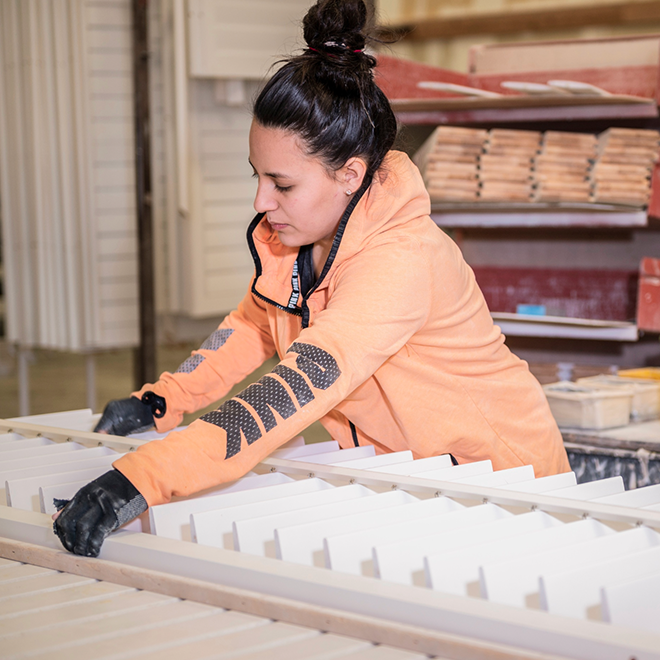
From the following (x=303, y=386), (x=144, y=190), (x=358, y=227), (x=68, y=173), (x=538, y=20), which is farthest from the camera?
(x=538, y=20)

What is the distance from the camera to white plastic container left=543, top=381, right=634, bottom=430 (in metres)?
2.51

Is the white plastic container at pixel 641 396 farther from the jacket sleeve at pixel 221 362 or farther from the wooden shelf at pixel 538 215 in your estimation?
the jacket sleeve at pixel 221 362

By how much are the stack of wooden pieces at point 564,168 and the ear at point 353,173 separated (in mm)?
1681

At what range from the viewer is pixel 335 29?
149 centimetres

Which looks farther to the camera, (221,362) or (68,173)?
(68,173)

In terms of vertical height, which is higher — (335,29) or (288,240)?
(335,29)

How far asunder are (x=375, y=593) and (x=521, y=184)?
234 centimetres

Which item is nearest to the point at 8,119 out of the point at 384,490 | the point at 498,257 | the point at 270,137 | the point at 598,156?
the point at 498,257

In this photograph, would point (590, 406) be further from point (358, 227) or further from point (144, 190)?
point (144, 190)

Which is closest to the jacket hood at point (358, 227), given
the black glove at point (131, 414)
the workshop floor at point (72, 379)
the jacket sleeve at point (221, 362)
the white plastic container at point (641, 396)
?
the jacket sleeve at point (221, 362)

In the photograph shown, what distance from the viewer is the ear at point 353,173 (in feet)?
4.85

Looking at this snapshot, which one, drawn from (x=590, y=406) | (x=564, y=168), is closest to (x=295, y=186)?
(x=590, y=406)

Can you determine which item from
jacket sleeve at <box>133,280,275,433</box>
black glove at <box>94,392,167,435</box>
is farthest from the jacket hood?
black glove at <box>94,392,167,435</box>

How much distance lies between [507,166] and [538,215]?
0.78 feet
